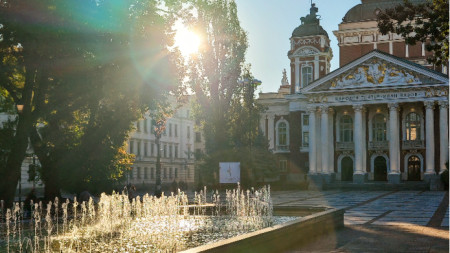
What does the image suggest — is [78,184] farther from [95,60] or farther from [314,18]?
[314,18]

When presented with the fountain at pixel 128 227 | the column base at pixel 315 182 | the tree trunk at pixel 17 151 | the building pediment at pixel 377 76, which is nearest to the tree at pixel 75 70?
the tree trunk at pixel 17 151

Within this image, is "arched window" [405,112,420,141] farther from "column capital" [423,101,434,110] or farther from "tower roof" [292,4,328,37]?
"tower roof" [292,4,328,37]

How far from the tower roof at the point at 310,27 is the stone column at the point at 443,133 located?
1696 centimetres

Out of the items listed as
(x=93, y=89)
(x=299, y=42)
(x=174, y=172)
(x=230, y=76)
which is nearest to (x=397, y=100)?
(x=299, y=42)

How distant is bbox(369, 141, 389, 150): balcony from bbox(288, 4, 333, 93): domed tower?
1066 cm

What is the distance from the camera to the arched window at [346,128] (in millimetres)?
61531

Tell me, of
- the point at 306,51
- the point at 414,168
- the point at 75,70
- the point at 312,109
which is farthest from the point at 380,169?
the point at 75,70

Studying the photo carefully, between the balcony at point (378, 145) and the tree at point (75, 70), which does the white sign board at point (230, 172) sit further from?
the balcony at point (378, 145)

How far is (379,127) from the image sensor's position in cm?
6034

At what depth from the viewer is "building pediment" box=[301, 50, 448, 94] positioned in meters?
55.1

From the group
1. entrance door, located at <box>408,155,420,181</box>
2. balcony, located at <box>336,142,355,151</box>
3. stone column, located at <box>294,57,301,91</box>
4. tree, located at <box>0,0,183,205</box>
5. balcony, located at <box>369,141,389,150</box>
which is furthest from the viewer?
stone column, located at <box>294,57,301,91</box>

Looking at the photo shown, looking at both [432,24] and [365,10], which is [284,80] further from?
[432,24]

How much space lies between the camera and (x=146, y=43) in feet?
67.9

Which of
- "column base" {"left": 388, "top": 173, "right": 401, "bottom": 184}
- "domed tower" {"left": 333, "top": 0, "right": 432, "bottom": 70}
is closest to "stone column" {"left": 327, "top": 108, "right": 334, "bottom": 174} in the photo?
"column base" {"left": 388, "top": 173, "right": 401, "bottom": 184}
